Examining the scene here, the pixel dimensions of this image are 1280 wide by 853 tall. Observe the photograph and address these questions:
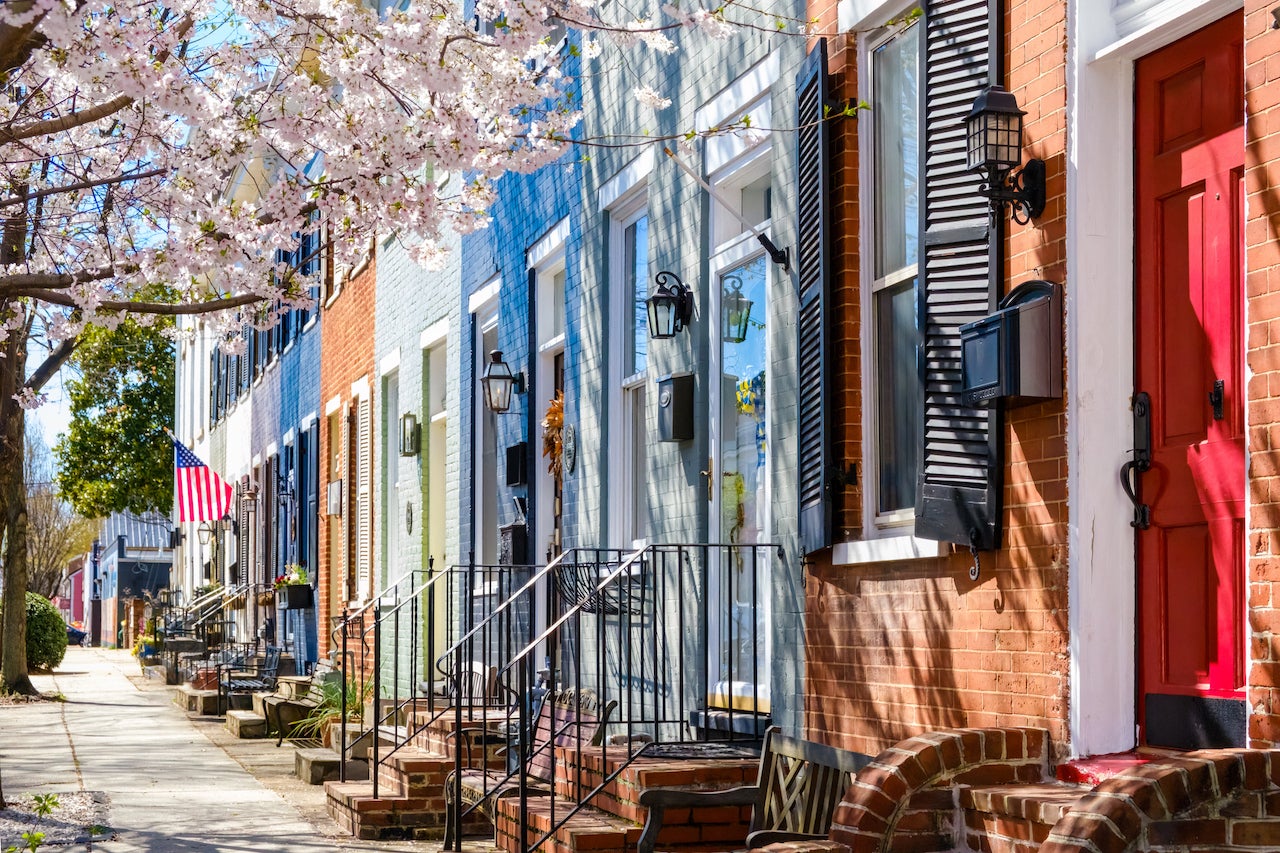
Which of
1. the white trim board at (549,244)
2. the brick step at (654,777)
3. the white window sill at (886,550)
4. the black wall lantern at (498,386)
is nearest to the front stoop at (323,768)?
the black wall lantern at (498,386)

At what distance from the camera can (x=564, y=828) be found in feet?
23.4

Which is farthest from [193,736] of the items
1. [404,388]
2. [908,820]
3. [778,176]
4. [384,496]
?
[908,820]

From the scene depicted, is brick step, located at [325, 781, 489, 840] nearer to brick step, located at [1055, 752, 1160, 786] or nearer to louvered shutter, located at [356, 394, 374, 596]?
brick step, located at [1055, 752, 1160, 786]

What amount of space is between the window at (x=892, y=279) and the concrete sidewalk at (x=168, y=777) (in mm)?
3437

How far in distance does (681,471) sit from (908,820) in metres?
3.58

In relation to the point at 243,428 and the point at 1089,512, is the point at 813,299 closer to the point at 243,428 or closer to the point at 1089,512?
the point at 1089,512

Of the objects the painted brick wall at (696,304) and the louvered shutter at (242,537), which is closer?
the painted brick wall at (696,304)

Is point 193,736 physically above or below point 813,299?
below

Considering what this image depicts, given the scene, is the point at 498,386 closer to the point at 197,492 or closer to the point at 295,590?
the point at 295,590

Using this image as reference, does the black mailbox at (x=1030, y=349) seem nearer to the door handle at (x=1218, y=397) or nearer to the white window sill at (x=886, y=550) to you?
the door handle at (x=1218, y=397)

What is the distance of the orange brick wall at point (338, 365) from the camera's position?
1716cm

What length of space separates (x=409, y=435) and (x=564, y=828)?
7.73 meters

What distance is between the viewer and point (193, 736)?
16.1 m

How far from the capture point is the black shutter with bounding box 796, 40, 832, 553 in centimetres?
673
